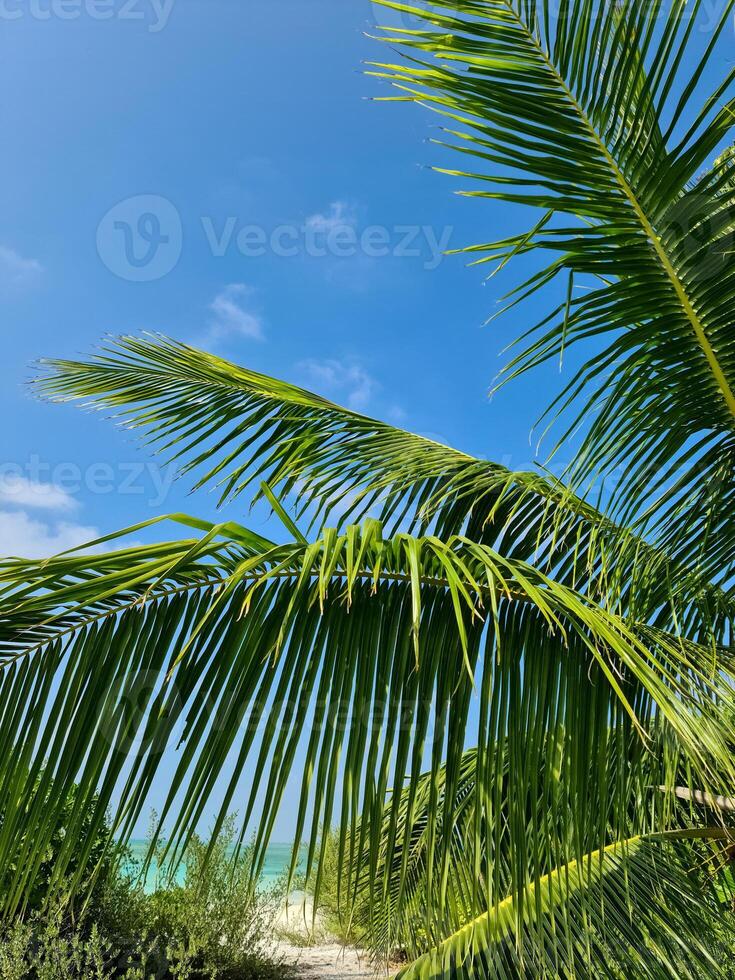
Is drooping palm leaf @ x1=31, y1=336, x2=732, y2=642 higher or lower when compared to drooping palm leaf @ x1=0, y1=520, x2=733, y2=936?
higher

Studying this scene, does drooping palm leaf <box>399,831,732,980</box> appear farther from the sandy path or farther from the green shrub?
the sandy path

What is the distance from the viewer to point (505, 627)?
151 centimetres

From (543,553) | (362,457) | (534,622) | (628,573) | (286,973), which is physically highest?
(362,457)

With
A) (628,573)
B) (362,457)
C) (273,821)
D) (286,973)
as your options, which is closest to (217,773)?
(273,821)

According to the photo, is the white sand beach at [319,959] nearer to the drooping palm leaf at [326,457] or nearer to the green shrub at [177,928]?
the green shrub at [177,928]

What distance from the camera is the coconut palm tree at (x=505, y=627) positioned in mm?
1211

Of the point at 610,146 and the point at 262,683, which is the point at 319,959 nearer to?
the point at 262,683

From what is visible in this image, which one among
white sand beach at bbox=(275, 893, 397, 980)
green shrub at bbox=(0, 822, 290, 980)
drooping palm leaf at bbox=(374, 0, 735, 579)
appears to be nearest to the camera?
drooping palm leaf at bbox=(374, 0, 735, 579)

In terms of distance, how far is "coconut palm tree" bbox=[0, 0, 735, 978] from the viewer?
3.97 feet

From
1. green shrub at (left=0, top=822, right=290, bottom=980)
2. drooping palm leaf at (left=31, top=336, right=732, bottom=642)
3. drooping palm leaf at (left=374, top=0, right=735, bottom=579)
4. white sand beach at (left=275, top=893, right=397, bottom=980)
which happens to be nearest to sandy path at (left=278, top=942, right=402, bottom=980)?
white sand beach at (left=275, top=893, right=397, bottom=980)

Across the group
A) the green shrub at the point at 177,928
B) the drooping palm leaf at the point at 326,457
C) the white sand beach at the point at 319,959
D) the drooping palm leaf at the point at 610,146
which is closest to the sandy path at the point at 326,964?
the white sand beach at the point at 319,959

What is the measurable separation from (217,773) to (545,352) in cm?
117

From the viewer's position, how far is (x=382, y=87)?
1574 millimetres

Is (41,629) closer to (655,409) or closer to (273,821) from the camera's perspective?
(273,821)
